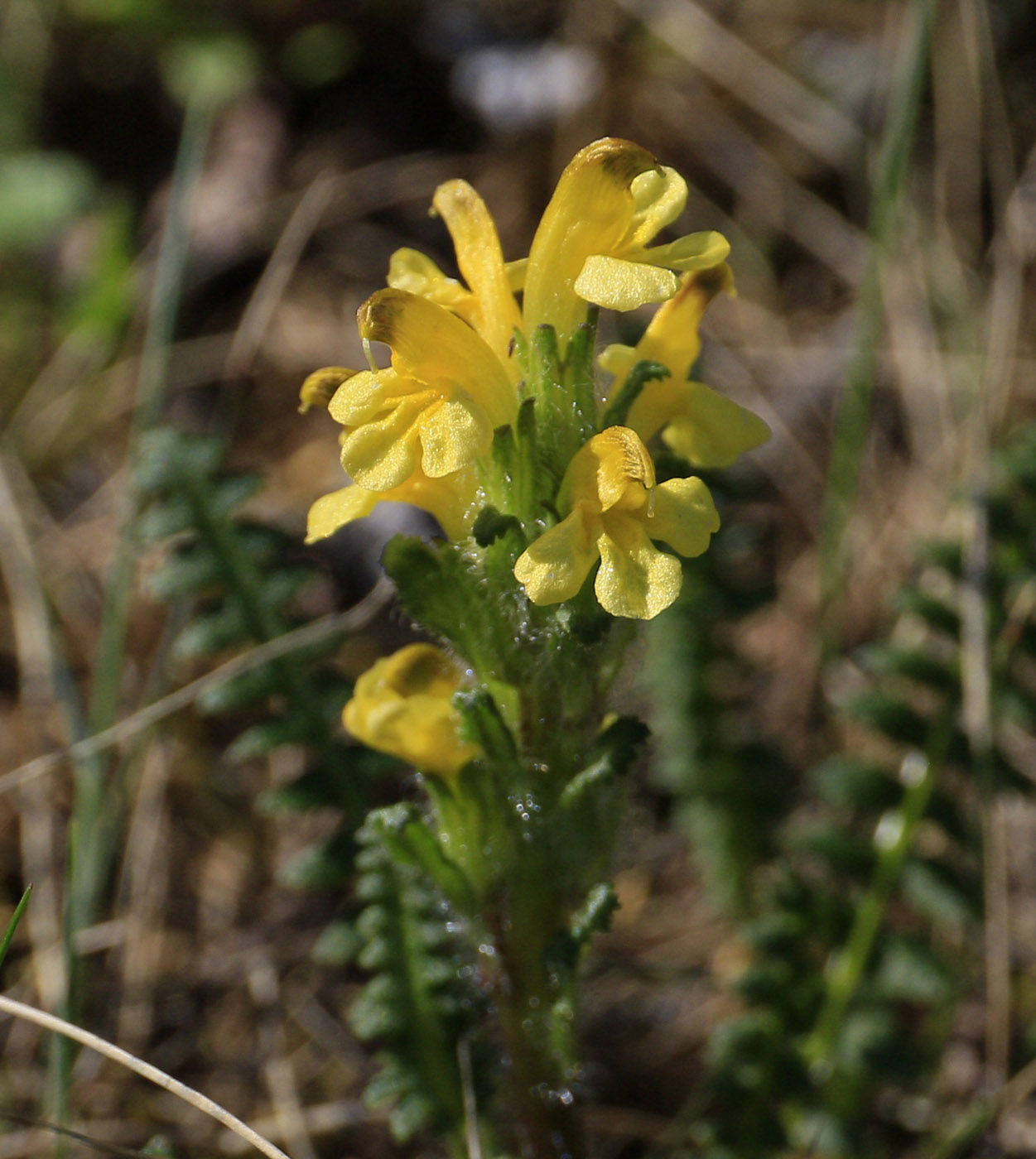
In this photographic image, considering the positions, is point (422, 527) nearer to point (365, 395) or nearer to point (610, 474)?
point (365, 395)

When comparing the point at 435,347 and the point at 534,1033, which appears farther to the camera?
the point at 534,1033

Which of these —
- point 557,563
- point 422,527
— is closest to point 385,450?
point 557,563

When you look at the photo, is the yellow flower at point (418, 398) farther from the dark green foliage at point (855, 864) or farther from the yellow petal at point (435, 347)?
the dark green foliage at point (855, 864)

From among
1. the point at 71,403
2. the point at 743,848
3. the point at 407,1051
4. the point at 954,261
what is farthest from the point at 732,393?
the point at 407,1051

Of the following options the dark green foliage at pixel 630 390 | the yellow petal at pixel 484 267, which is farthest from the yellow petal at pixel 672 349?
the yellow petal at pixel 484 267

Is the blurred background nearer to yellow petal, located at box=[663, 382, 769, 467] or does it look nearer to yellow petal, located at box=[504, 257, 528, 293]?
yellow petal, located at box=[663, 382, 769, 467]
